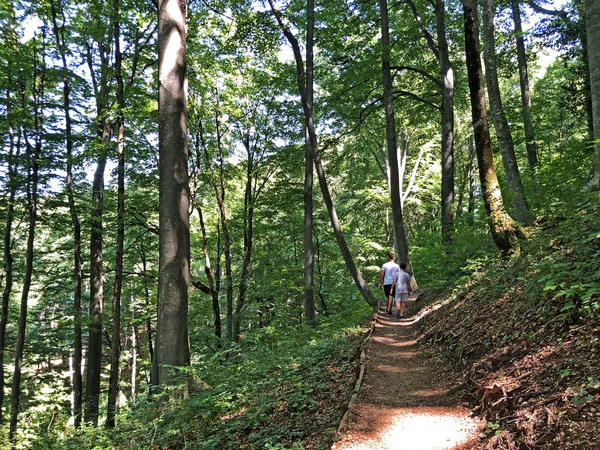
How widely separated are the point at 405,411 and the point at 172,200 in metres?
4.23

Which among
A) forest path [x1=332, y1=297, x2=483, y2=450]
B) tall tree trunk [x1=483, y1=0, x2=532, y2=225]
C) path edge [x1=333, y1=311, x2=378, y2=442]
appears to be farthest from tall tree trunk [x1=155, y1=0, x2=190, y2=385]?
tall tree trunk [x1=483, y1=0, x2=532, y2=225]

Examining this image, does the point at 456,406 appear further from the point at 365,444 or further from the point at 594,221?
the point at 594,221

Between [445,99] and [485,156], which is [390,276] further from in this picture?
[445,99]

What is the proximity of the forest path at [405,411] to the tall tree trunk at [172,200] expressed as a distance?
2.80m

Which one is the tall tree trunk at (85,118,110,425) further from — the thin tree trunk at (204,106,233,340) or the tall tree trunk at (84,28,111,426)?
the thin tree trunk at (204,106,233,340)

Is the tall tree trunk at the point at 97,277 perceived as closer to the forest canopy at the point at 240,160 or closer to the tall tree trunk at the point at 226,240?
the forest canopy at the point at 240,160

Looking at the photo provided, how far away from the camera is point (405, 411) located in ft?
13.9

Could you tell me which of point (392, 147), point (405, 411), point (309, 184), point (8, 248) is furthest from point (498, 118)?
point (8, 248)

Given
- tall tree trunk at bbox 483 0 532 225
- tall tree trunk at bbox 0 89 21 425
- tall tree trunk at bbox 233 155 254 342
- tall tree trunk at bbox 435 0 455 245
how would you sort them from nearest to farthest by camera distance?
tall tree trunk at bbox 483 0 532 225 → tall tree trunk at bbox 0 89 21 425 → tall tree trunk at bbox 435 0 455 245 → tall tree trunk at bbox 233 155 254 342

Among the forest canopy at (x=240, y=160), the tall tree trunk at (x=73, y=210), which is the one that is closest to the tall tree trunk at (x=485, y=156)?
the forest canopy at (x=240, y=160)

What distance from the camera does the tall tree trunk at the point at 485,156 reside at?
268 inches

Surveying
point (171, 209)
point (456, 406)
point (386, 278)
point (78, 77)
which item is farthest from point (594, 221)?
point (78, 77)

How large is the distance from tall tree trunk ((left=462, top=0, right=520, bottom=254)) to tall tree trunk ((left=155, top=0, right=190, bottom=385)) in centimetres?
537

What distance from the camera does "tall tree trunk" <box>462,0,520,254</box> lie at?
22.3 ft
